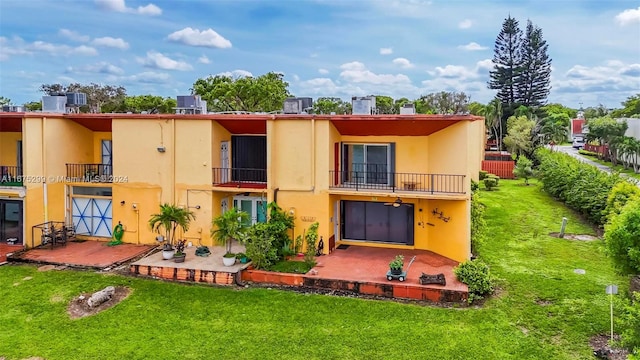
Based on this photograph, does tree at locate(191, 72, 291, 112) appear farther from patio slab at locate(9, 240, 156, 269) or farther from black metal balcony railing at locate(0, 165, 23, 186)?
patio slab at locate(9, 240, 156, 269)

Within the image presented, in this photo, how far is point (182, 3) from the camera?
25.6 meters

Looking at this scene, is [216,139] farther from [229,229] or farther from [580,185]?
[580,185]

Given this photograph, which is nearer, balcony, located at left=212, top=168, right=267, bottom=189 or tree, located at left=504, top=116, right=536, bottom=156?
balcony, located at left=212, top=168, right=267, bottom=189

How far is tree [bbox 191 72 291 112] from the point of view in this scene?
47750mm

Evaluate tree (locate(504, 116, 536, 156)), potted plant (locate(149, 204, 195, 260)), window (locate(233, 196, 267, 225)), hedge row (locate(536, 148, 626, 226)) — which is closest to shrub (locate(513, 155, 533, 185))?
hedge row (locate(536, 148, 626, 226))

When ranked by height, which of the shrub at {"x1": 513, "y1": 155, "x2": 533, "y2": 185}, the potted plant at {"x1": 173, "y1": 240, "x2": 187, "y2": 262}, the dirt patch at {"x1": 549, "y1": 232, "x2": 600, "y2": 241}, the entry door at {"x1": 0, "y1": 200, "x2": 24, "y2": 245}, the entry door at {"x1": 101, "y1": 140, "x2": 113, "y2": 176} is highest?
the entry door at {"x1": 101, "y1": 140, "x2": 113, "y2": 176}

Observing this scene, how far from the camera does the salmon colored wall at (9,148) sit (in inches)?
835

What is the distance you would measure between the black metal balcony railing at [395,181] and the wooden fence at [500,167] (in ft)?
93.3

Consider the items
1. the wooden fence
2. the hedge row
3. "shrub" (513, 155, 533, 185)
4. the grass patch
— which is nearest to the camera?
the grass patch

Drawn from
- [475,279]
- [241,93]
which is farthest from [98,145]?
[241,93]

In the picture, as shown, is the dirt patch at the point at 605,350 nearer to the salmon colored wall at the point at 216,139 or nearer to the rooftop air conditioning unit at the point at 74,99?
the salmon colored wall at the point at 216,139

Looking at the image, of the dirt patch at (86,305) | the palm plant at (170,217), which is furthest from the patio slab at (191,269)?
the dirt patch at (86,305)

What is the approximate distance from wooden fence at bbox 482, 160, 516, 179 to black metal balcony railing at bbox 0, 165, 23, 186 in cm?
3741

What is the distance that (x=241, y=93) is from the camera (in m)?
48.0
